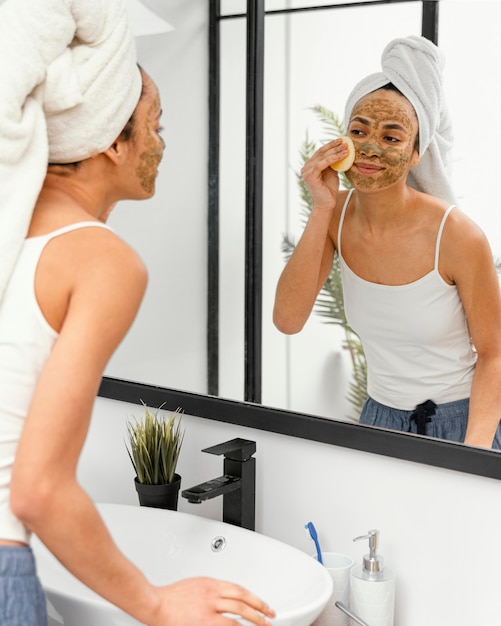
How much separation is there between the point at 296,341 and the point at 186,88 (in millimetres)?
573

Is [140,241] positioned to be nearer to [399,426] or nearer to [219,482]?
[219,482]

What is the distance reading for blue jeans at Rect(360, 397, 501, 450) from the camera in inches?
52.8

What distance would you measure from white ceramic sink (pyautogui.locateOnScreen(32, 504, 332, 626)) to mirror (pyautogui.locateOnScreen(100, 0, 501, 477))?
0.22 meters

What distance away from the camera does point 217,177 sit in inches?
65.3

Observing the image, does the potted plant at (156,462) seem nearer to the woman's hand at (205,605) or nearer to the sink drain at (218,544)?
the sink drain at (218,544)

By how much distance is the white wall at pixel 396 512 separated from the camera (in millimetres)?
1329

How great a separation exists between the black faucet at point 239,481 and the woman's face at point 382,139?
1.71ft

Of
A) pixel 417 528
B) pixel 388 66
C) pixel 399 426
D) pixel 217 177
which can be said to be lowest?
pixel 417 528

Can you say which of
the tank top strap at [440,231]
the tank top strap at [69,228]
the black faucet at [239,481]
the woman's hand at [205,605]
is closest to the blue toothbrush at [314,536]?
the black faucet at [239,481]

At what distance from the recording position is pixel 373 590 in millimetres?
1328

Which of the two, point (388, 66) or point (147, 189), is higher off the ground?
point (388, 66)

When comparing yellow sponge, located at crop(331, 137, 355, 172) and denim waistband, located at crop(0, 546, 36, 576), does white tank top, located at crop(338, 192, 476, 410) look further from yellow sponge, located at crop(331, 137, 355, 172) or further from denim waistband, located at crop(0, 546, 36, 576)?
denim waistband, located at crop(0, 546, 36, 576)

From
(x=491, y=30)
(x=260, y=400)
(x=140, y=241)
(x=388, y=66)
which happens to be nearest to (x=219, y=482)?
(x=260, y=400)

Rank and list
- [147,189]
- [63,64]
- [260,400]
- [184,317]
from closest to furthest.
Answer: [63,64] < [147,189] < [260,400] < [184,317]
